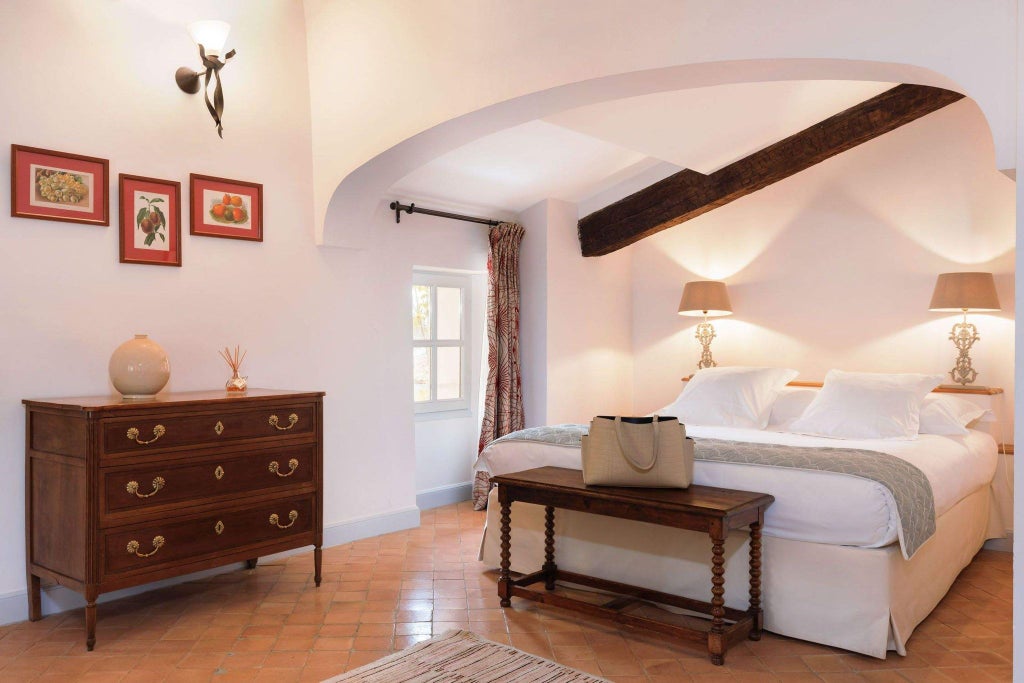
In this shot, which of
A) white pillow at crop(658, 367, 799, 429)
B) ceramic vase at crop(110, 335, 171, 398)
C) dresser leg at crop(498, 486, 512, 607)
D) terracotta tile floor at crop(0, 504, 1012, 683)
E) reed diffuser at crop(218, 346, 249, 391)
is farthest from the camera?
white pillow at crop(658, 367, 799, 429)

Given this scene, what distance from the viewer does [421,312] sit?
5.38 meters

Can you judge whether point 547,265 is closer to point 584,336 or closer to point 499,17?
point 584,336

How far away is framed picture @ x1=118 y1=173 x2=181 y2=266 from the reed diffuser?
0.50m

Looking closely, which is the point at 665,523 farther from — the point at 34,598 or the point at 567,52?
the point at 34,598

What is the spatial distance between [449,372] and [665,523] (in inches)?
116

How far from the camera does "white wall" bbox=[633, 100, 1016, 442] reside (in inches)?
180

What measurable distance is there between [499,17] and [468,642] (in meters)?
2.46

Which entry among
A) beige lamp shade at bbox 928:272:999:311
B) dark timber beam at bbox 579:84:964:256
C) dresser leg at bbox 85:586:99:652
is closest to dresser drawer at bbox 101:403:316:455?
dresser leg at bbox 85:586:99:652

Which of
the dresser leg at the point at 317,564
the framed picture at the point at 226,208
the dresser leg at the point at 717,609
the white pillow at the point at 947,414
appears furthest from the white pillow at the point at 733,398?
the framed picture at the point at 226,208

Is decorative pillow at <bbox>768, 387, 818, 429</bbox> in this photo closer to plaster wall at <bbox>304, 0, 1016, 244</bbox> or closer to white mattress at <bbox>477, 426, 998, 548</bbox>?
white mattress at <bbox>477, 426, 998, 548</bbox>

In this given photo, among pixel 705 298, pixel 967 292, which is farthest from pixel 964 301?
pixel 705 298

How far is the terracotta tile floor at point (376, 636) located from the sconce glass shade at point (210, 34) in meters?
2.47

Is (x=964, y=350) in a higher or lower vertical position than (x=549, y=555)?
higher

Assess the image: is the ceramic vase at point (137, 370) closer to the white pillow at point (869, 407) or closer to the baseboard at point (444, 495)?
the baseboard at point (444, 495)
